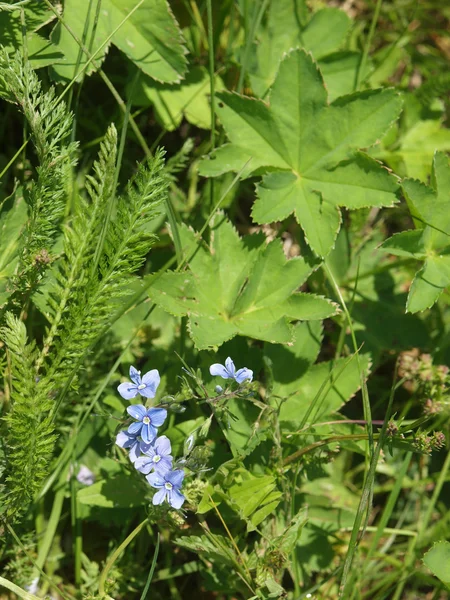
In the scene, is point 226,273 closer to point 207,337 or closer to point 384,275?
point 207,337

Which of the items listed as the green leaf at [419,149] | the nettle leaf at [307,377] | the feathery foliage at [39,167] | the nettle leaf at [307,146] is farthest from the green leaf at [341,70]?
the feathery foliage at [39,167]

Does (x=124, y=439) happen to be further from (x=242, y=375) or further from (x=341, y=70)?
(x=341, y=70)

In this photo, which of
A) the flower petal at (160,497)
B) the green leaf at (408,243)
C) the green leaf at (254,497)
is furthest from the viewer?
the green leaf at (408,243)

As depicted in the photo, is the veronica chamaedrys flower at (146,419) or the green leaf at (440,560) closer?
the veronica chamaedrys flower at (146,419)

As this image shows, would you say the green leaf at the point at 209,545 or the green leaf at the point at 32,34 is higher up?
the green leaf at the point at 32,34

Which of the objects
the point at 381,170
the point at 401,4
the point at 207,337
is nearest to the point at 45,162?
the point at 207,337

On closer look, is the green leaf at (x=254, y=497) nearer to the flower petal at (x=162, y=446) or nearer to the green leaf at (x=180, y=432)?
the green leaf at (x=180, y=432)

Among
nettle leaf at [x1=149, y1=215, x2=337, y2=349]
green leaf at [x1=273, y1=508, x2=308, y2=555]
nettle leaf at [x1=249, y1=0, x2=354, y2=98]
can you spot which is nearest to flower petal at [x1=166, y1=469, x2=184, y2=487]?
green leaf at [x1=273, y1=508, x2=308, y2=555]

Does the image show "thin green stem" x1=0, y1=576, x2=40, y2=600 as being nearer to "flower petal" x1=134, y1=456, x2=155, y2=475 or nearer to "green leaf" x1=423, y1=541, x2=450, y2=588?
"flower petal" x1=134, y1=456, x2=155, y2=475
